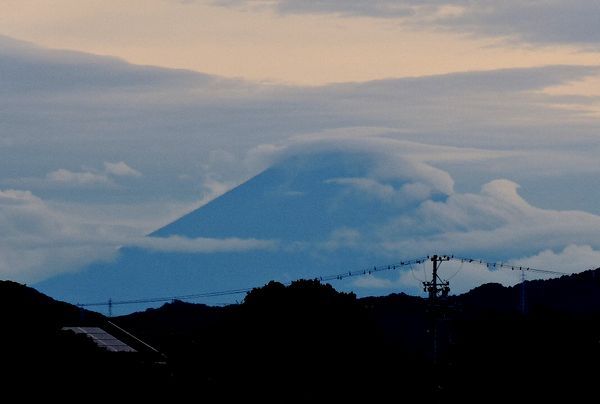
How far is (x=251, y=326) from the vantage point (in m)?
140

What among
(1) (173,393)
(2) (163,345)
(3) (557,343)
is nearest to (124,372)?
(1) (173,393)

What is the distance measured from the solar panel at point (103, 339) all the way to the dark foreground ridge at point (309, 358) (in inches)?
70.0

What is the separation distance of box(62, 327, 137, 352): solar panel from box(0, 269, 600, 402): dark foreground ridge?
1.78 metres

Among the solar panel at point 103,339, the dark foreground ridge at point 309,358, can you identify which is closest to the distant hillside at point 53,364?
the dark foreground ridge at point 309,358

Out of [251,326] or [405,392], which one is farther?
[251,326]

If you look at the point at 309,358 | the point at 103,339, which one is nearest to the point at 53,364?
the point at 309,358

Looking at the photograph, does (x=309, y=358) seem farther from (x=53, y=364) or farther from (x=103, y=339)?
(x=53, y=364)

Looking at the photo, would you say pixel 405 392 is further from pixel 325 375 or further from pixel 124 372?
pixel 124 372

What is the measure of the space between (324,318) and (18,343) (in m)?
38.8

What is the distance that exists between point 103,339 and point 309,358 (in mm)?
22257

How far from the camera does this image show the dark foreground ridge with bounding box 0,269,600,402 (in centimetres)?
11081

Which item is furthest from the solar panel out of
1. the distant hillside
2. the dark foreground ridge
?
the distant hillside

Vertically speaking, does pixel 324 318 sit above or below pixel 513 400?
above

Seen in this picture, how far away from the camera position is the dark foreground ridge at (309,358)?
111 meters
